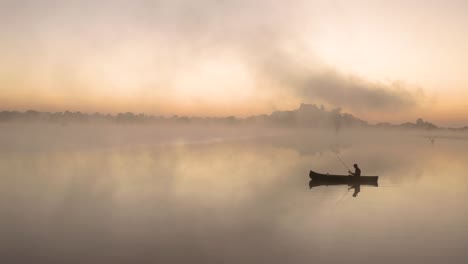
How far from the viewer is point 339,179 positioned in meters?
35.4

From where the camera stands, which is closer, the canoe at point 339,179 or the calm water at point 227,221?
the calm water at point 227,221

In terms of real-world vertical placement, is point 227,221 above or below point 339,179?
below

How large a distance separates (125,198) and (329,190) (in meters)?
17.9

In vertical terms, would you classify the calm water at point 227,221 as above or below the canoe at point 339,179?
below

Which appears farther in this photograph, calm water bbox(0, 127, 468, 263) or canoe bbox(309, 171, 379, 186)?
canoe bbox(309, 171, 379, 186)

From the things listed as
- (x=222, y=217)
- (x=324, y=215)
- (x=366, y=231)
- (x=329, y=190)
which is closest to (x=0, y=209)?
(x=222, y=217)

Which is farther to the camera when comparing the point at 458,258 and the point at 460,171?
the point at 460,171

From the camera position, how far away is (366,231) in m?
20.6

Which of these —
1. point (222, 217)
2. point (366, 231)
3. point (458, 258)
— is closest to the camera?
point (458, 258)

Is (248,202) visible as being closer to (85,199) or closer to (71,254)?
(85,199)

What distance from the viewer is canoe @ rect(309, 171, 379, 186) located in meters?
35.1

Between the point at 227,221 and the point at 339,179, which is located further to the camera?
the point at 339,179

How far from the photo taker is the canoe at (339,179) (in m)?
35.1

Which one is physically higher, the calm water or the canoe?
the canoe
